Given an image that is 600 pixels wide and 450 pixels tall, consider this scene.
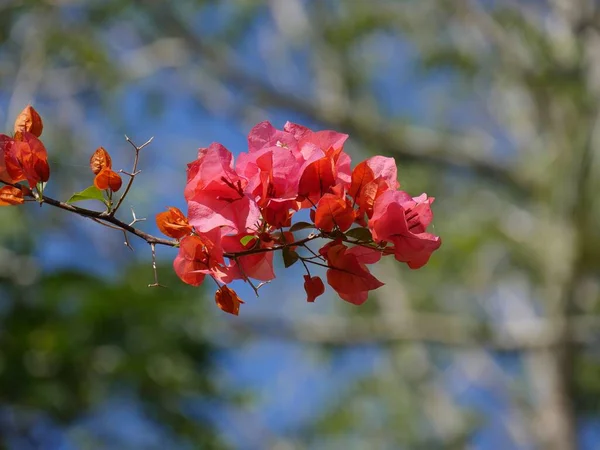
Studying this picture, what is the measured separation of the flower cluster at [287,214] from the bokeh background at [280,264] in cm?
230

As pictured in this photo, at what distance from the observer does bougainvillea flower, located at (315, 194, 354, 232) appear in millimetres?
667

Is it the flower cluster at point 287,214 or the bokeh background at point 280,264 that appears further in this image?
the bokeh background at point 280,264

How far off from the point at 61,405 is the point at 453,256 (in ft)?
11.0

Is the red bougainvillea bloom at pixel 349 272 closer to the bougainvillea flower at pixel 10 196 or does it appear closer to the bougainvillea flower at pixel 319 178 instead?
the bougainvillea flower at pixel 319 178

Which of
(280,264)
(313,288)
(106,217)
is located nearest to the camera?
(106,217)

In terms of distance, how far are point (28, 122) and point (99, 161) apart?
8cm

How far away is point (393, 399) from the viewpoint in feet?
25.8

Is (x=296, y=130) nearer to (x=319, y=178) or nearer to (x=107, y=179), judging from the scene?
(x=319, y=178)

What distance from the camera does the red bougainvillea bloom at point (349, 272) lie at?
70 cm

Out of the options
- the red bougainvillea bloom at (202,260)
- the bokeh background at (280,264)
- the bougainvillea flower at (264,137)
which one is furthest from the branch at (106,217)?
the bokeh background at (280,264)

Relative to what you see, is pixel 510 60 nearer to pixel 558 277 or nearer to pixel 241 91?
pixel 558 277

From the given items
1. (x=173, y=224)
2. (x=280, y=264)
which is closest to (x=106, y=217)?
(x=173, y=224)

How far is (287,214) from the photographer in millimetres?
694

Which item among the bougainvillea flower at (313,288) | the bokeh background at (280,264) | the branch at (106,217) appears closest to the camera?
the branch at (106,217)
